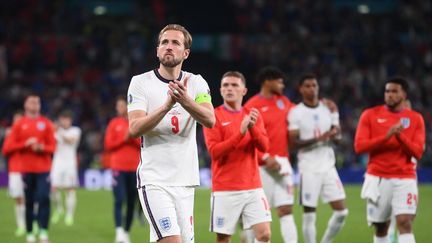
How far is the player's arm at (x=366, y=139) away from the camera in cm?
1008

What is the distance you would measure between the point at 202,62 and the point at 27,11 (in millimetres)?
7403

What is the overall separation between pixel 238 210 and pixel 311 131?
255cm

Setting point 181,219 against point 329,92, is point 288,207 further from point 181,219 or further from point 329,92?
point 329,92

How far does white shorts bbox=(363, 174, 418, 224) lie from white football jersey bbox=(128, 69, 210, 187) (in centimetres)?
394

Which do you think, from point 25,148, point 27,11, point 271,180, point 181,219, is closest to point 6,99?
point 27,11

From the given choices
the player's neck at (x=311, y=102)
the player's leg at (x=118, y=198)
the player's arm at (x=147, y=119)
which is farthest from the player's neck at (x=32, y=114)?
the player's arm at (x=147, y=119)

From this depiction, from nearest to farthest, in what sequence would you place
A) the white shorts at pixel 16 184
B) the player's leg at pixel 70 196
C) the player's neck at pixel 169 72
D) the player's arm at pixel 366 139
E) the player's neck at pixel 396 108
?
1. the player's neck at pixel 169 72
2. the player's arm at pixel 366 139
3. the player's neck at pixel 396 108
4. the white shorts at pixel 16 184
5. the player's leg at pixel 70 196

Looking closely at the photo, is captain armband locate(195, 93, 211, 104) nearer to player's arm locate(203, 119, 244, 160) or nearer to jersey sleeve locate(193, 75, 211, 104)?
jersey sleeve locate(193, 75, 211, 104)

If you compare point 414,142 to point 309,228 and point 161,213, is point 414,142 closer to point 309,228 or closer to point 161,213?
point 309,228

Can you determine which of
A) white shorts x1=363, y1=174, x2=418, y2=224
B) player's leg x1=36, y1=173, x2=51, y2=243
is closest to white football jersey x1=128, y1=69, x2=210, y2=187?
white shorts x1=363, y1=174, x2=418, y2=224

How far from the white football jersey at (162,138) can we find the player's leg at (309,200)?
4458mm

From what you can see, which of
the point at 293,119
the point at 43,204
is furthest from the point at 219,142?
the point at 43,204

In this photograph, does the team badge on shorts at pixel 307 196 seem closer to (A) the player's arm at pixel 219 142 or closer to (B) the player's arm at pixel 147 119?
(A) the player's arm at pixel 219 142

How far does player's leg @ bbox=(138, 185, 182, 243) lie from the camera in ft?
22.2
